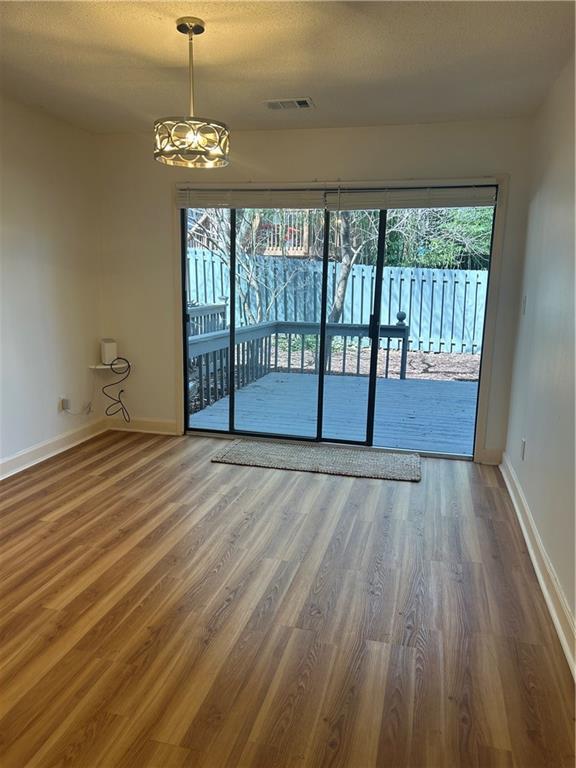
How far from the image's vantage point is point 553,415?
2.59 m

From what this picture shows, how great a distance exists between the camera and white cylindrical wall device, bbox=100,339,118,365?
471 centimetres

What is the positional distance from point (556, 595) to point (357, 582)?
0.84 metres

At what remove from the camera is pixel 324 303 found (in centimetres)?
446

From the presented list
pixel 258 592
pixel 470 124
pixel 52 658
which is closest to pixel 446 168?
pixel 470 124

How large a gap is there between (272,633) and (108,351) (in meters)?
3.24

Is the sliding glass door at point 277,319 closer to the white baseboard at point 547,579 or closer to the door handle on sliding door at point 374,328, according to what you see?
the door handle on sliding door at point 374,328

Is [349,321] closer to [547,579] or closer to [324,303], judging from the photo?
[324,303]

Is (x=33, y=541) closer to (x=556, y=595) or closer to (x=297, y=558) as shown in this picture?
(x=297, y=558)

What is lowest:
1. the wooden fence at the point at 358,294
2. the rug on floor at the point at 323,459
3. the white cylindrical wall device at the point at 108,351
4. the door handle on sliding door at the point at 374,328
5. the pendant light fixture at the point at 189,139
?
the rug on floor at the point at 323,459

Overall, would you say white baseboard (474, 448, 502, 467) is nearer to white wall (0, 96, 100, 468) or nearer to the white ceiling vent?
the white ceiling vent

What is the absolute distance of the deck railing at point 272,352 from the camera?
14.9 feet

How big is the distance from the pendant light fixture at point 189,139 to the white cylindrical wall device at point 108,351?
2569mm

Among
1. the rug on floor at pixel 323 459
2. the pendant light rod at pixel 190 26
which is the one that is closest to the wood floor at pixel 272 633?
the rug on floor at pixel 323 459

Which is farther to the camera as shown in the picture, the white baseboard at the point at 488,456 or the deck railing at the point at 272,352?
the deck railing at the point at 272,352
